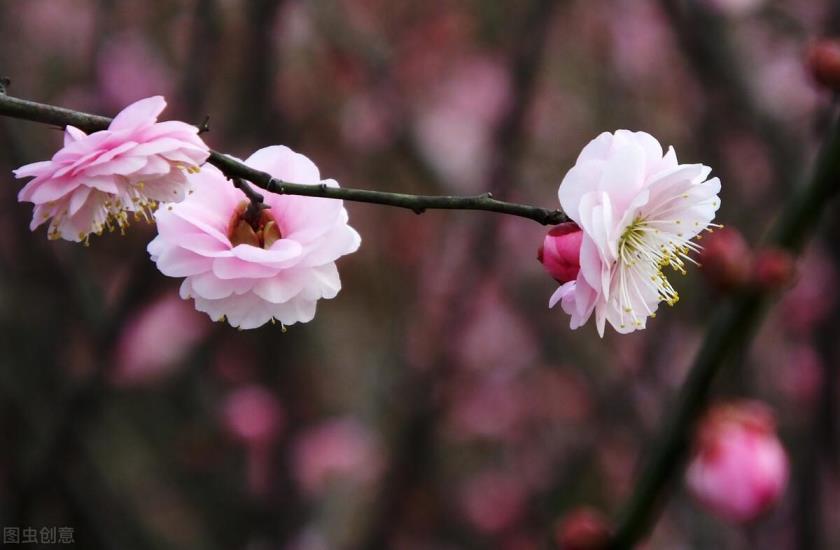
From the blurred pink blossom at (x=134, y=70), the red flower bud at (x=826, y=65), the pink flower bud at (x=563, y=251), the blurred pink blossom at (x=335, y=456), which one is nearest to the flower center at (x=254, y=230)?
the pink flower bud at (x=563, y=251)

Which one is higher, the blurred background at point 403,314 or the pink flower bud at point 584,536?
the blurred background at point 403,314

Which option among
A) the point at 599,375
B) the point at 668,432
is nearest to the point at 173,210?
the point at 668,432

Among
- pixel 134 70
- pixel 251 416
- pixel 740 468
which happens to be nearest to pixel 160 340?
pixel 251 416

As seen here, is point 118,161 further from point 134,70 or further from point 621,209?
point 134,70

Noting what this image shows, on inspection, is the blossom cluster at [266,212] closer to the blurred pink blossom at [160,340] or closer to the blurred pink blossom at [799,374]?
the blurred pink blossom at [799,374]

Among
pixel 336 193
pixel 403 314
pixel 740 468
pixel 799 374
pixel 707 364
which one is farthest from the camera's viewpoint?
pixel 799 374

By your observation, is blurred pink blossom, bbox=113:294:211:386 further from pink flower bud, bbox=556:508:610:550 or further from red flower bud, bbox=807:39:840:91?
red flower bud, bbox=807:39:840:91
